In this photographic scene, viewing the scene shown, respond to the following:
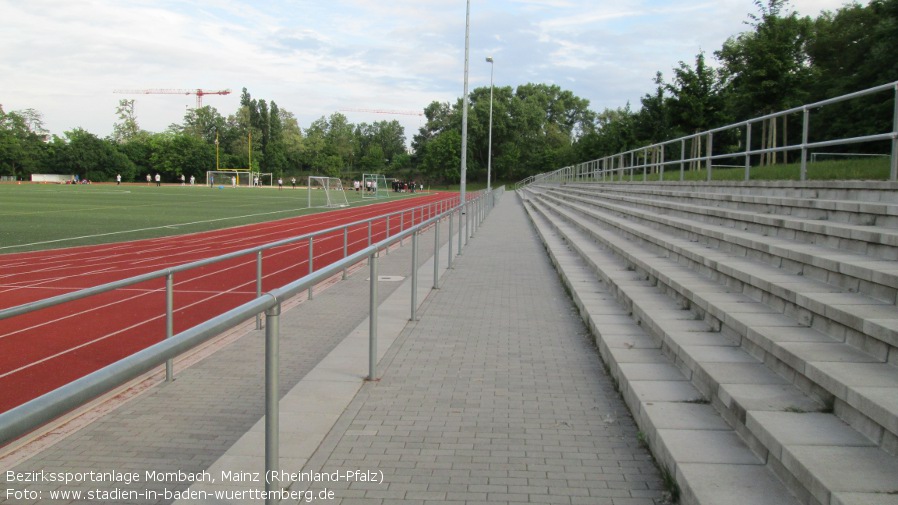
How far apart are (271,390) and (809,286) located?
3766mm

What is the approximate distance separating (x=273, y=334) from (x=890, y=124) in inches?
286

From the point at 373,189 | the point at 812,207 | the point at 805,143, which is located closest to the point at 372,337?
the point at 812,207

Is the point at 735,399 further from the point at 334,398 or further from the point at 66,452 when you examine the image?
the point at 66,452

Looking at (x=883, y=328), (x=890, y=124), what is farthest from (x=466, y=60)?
(x=883, y=328)

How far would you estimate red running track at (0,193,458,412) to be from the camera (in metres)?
4.43

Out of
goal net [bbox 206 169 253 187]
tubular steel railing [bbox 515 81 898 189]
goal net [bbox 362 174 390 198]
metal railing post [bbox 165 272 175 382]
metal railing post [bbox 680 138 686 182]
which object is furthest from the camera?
goal net [bbox 206 169 253 187]

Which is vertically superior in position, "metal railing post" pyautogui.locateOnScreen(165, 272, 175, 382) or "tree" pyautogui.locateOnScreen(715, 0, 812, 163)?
"tree" pyautogui.locateOnScreen(715, 0, 812, 163)

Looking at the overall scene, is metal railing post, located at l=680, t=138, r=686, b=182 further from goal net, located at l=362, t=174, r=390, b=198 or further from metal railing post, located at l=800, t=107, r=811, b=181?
goal net, located at l=362, t=174, r=390, b=198

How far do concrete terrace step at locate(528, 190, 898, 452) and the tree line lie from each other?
127 inches

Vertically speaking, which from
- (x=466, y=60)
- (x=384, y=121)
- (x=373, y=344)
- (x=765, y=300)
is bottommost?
(x=373, y=344)

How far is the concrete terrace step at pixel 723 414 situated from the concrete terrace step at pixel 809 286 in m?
0.26

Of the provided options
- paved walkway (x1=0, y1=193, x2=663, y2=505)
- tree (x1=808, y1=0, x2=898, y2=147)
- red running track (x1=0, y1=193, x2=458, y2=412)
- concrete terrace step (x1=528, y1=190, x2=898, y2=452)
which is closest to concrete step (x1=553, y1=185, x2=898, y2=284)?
concrete terrace step (x1=528, y1=190, x2=898, y2=452)

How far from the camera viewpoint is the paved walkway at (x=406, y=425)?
362cm

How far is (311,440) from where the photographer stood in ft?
13.6
